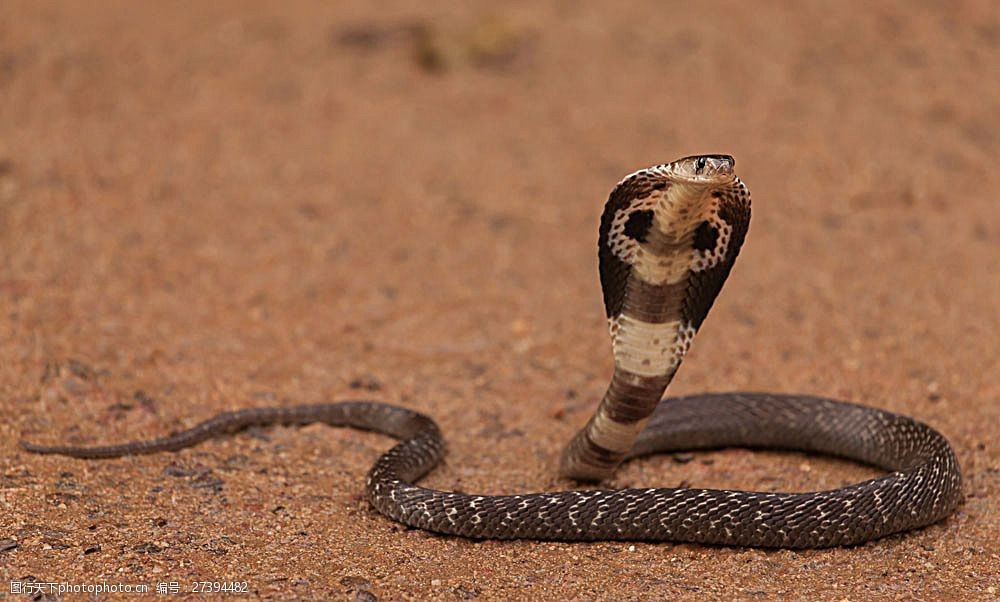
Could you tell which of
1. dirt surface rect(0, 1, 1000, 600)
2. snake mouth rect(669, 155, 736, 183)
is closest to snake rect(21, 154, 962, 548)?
snake mouth rect(669, 155, 736, 183)

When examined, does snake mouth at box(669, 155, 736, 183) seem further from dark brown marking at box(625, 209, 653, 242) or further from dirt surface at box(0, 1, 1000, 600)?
dirt surface at box(0, 1, 1000, 600)

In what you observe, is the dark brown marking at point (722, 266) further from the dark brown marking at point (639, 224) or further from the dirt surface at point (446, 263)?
the dirt surface at point (446, 263)

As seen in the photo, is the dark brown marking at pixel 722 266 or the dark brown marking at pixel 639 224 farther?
the dark brown marking at pixel 639 224

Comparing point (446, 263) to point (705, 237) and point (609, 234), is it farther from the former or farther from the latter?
point (705, 237)

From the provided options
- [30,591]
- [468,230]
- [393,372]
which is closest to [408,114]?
[468,230]

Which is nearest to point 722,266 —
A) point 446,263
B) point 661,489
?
point 661,489

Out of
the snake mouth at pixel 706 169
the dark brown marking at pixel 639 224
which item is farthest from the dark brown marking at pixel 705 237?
the snake mouth at pixel 706 169
